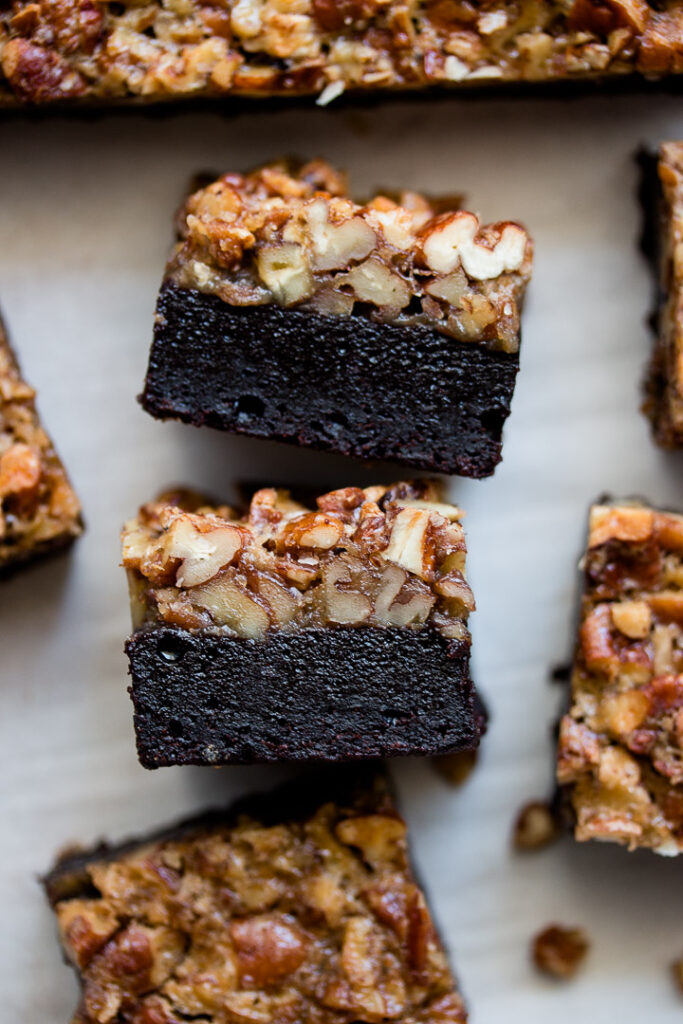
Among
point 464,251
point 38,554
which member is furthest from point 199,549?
point 464,251

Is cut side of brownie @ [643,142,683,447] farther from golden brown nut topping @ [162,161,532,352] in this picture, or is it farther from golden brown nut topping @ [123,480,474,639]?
golden brown nut topping @ [123,480,474,639]

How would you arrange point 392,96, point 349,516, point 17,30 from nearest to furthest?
point 349,516
point 17,30
point 392,96

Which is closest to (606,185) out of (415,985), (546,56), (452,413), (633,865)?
(546,56)

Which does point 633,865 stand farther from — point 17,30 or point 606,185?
point 17,30

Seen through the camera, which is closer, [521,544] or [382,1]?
[382,1]

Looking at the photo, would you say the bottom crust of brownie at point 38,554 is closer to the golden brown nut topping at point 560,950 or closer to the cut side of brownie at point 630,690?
the cut side of brownie at point 630,690

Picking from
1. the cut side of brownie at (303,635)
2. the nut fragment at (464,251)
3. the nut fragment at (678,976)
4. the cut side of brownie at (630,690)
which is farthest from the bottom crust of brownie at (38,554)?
the nut fragment at (678,976)
